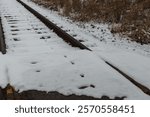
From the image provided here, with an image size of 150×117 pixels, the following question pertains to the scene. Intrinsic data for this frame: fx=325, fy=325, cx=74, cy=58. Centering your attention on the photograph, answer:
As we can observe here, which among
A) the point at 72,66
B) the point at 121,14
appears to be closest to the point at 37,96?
the point at 72,66

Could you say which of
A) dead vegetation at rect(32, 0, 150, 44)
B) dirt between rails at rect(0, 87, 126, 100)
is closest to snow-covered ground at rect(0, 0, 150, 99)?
dirt between rails at rect(0, 87, 126, 100)

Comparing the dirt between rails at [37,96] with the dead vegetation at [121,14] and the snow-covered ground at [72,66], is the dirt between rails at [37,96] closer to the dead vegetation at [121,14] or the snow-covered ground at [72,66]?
the snow-covered ground at [72,66]

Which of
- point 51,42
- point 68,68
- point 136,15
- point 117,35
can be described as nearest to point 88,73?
point 68,68

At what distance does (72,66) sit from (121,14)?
5.28 metres

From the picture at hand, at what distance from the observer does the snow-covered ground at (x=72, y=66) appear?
153 inches

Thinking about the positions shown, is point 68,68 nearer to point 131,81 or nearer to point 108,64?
point 108,64

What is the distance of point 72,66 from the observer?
4711 mm

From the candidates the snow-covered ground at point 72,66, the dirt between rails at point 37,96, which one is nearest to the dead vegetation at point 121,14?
the snow-covered ground at point 72,66

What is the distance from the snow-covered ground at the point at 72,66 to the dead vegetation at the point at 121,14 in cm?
50

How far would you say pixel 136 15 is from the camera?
28.1 ft

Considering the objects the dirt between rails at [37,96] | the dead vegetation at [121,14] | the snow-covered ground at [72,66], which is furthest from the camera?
the dead vegetation at [121,14]

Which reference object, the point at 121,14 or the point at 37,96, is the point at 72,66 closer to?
the point at 37,96

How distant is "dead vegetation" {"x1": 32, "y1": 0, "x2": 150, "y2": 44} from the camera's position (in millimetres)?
7478

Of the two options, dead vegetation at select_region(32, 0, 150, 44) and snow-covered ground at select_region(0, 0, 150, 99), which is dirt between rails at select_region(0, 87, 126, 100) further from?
dead vegetation at select_region(32, 0, 150, 44)
